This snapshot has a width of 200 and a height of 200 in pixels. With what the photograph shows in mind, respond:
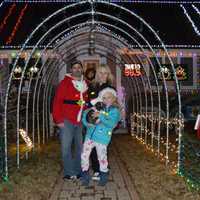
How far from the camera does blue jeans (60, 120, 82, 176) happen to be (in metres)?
8.59

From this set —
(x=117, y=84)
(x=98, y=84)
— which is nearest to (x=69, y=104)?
(x=98, y=84)

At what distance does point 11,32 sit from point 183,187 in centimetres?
1400

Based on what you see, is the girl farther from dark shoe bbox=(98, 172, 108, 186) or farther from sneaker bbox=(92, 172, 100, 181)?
sneaker bbox=(92, 172, 100, 181)

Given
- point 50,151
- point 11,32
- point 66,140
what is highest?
point 11,32

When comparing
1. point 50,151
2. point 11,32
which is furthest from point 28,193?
point 11,32

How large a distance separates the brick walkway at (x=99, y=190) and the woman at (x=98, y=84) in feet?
1.08

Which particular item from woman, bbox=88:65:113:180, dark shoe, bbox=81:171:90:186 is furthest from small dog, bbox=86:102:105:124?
dark shoe, bbox=81:171:90:186

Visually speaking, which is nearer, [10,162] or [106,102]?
[106,102]

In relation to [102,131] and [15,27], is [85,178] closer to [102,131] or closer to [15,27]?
[102,131]

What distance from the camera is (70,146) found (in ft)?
28.5

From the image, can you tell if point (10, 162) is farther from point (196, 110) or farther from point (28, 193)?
point (196, 110)

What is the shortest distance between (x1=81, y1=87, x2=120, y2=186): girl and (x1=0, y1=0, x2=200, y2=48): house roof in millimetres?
11758

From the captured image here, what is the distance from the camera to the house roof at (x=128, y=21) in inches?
796

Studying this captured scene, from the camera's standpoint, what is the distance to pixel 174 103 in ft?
61.4
